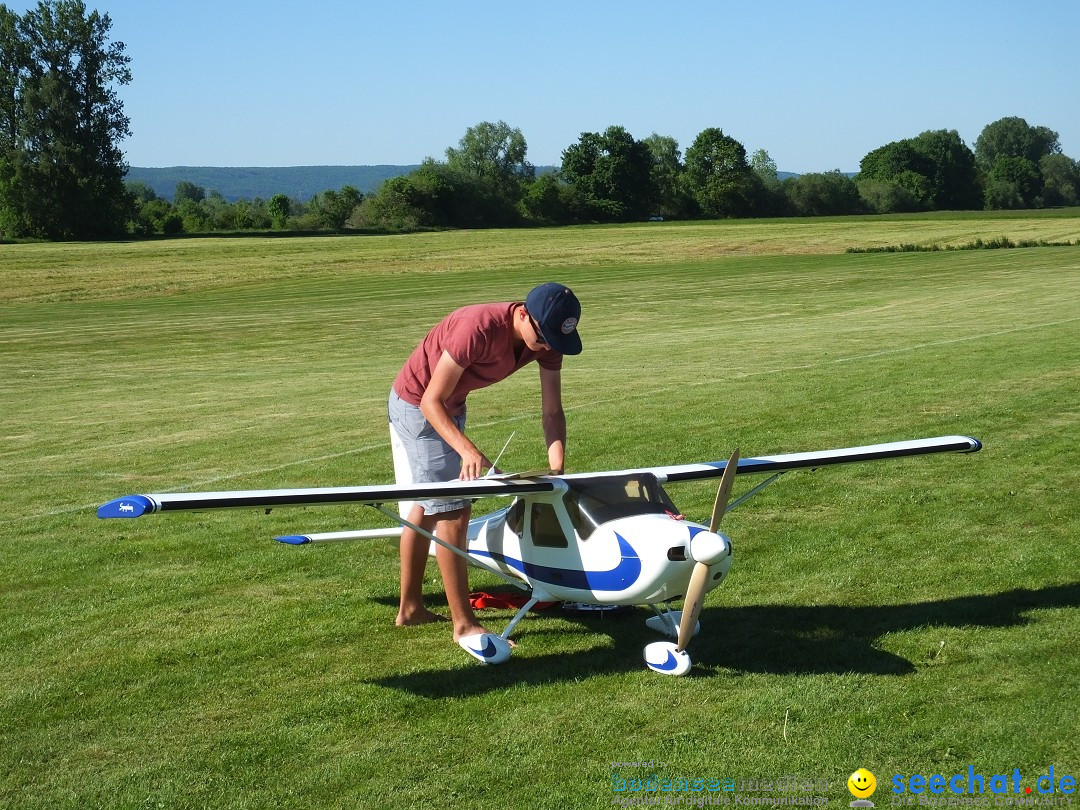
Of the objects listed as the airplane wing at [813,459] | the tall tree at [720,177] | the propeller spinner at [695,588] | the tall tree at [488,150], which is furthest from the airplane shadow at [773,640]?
the tall tree at [488,150]

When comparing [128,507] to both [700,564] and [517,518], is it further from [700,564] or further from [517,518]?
[700,564]

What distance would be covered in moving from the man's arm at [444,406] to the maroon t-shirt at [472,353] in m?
0.07

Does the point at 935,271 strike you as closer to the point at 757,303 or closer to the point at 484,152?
the point at 757,303

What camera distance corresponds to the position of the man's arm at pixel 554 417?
6.82 m

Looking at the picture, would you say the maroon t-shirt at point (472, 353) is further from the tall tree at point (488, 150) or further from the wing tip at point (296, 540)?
the tall tree at point (488, 150)

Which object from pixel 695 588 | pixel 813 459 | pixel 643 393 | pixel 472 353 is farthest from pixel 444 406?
pixel 643 393

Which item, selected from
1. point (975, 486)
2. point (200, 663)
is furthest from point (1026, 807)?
point (975, 486)

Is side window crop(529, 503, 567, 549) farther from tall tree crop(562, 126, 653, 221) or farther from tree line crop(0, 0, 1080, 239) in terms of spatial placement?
tall tree crop(562, 126, 653, 221)

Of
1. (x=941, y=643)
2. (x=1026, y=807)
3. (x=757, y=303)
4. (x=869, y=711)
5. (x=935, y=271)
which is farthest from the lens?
(x=935, y=271)

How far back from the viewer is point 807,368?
62.2 feet

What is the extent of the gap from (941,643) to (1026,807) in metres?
1.92

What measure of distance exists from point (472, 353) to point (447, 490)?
766mm

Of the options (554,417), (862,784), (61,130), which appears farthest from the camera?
(61,130)

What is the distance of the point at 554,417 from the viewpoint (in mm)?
6945
